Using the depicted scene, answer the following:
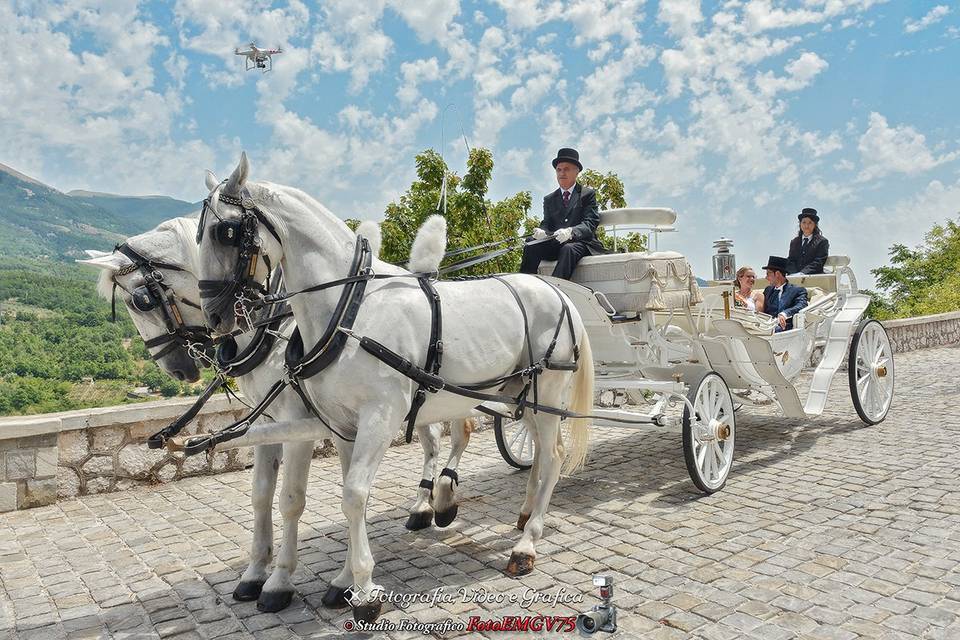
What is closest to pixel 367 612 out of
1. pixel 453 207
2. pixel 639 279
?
pixel 639 279

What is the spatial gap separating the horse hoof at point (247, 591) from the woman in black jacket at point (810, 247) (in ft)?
25.3

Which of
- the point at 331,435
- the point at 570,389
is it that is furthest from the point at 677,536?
the point at 331,435

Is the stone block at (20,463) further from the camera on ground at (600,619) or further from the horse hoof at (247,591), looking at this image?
the camera on ground at (600,619)

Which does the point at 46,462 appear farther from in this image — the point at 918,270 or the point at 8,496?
the point at 918,270

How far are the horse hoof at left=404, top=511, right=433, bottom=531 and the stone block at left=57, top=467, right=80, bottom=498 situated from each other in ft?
10.7

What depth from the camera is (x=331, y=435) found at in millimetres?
3529

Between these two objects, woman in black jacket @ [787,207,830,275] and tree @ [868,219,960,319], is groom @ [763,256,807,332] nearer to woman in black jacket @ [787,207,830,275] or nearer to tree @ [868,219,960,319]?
woman in black jacket @ [787,207,830,275]

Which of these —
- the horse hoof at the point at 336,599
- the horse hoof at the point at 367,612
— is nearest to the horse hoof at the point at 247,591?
the horse hoof at the point at 336,599

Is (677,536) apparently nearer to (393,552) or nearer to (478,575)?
(478,575)

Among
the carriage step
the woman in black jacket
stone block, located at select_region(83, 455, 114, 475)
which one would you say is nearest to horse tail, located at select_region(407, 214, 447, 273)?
stone block, located at select_region(83, 455, 114, 475)

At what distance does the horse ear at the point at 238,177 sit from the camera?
3111 millimetres

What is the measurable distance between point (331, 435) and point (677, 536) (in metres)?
2.54

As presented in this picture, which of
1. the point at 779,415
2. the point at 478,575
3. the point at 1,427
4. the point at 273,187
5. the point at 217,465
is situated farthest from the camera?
the point at 779,415

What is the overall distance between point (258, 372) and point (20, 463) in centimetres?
337
